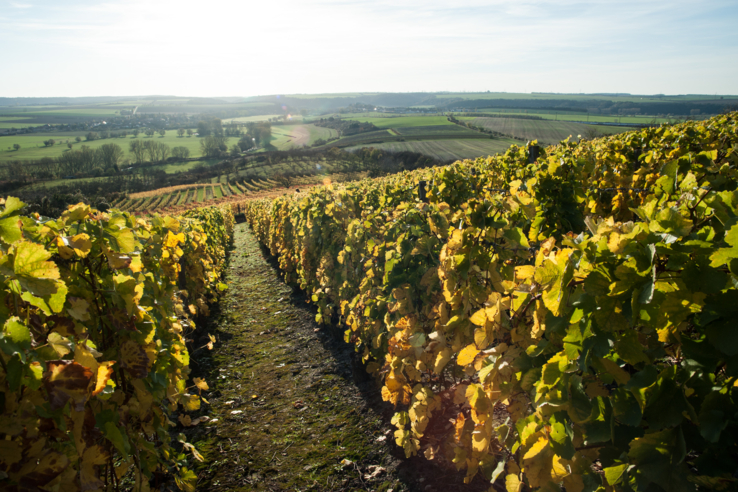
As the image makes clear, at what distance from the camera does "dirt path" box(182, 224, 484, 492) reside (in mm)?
3121

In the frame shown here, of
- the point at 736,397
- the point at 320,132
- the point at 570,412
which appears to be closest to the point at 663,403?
the point at 736,397

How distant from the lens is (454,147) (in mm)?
51406

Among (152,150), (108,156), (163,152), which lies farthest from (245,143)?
(108,156)

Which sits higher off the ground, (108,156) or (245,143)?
(245,143)

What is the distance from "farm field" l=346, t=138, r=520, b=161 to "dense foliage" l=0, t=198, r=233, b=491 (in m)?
42.8

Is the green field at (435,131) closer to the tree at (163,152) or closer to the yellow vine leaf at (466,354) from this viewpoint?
the tree at (163,152)

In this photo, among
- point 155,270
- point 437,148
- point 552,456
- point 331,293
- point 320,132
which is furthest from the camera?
→ point 320,132

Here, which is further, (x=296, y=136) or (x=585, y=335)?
(x=296, y=136)

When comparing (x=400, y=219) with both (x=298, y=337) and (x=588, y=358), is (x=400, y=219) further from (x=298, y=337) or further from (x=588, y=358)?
(x=298, y=337)

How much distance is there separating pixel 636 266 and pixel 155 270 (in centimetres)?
350

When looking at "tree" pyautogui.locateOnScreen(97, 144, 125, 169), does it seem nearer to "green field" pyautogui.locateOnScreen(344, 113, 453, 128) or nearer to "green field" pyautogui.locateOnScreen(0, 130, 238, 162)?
"green field" pyautogui.locateOnScreen(0, 130, 238, 162)

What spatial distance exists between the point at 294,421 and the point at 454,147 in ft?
168

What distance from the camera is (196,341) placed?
6.20 m

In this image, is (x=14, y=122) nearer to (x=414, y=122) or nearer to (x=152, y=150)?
(x=152, y=150)
